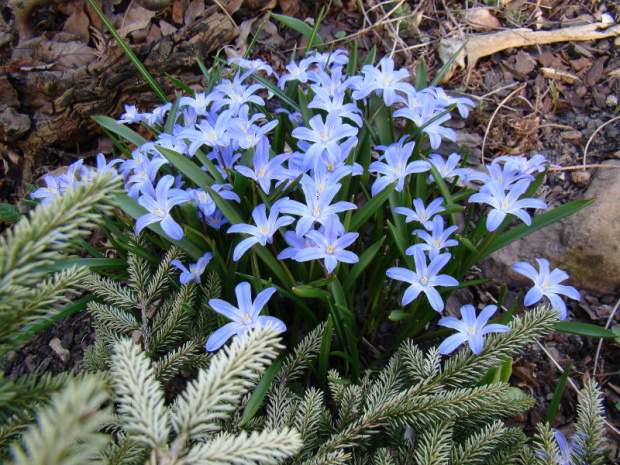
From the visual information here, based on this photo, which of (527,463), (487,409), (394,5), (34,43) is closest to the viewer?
(527,463)

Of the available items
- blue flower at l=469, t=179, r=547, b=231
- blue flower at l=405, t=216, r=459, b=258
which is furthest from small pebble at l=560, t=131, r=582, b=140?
blue flower at l=405, t=216, r=459, b=258

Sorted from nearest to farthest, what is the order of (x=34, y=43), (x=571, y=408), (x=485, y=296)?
(x=571, y=408)
(x=485, y=296)
(x=34, y=43)

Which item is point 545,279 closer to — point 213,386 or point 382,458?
point 382,458

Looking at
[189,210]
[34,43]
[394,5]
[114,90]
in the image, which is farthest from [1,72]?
[394,5]

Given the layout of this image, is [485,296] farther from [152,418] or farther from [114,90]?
[114,90]

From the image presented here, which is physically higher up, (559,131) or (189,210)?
(189,210)

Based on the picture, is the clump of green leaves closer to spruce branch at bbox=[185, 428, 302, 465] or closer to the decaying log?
spruce branch at bbox=[185, 428, 302, 465]

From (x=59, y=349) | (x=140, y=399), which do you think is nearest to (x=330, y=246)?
(x=140, y=399)
